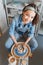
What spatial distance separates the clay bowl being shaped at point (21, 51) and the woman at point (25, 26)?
6 cm

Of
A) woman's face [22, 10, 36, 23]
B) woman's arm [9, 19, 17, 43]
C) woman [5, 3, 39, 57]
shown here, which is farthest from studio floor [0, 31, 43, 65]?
woman's face [22, 10, 36, 23]

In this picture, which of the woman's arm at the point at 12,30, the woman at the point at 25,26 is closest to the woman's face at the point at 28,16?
the woman at the point at 25,26

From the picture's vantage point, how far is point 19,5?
2.39 meters

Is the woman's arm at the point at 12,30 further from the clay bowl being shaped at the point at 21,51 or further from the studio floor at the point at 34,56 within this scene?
the studio floor at the point at 34,56

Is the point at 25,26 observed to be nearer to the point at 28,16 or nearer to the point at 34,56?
the point at 28,16

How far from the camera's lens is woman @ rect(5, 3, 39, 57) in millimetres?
1530

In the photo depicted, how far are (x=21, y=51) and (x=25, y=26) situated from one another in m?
0.28

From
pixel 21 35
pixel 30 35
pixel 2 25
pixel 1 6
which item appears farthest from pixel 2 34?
pixel 30 35

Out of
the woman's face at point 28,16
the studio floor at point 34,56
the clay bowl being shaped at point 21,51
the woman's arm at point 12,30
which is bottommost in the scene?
the studio floor at point 34,56

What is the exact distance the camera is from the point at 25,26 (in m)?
1.62

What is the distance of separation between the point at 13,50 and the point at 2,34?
30.7 inches

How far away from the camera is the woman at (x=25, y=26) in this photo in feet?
5.02

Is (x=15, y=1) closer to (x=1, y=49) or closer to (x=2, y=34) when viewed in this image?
(x=2, y=34)

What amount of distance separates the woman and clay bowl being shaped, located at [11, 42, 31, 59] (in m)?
0.06
